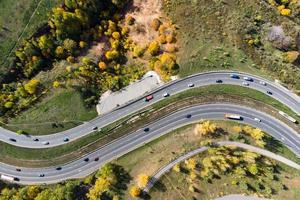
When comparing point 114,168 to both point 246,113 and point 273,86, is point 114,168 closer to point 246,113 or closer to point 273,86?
point 246,113

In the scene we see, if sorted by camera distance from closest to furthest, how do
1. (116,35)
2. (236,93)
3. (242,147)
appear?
1. (242,147)
2. (236,93)
3. (116,35)

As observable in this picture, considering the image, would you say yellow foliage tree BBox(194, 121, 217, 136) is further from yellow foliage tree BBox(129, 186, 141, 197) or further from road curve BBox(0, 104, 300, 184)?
yellow foliage tree BBox(129, 186, 141, 197)

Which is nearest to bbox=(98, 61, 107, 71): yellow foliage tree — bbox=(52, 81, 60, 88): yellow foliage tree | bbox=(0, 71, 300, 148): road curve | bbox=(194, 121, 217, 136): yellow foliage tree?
bbox=(0, 71, 300, 148): road curve

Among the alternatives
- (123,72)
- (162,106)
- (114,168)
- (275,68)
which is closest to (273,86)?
(275,68)

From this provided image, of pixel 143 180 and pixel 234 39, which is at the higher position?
pixel 234 39

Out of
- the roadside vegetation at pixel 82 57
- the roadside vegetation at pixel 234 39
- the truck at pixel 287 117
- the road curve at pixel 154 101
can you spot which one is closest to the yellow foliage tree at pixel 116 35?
the roadside vegetation at pixel 82 57

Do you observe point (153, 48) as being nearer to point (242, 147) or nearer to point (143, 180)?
point (143, 180)

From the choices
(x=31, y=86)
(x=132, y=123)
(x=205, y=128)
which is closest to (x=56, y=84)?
(x=31, y=86)
